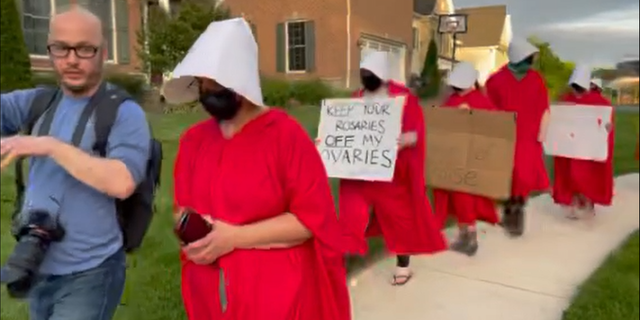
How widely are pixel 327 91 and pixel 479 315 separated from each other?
4.12 ft

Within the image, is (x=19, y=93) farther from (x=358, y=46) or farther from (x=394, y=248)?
(x=394, y=248)

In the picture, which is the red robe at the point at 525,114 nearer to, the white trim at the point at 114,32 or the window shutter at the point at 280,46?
the window shutter at the point at 280,46

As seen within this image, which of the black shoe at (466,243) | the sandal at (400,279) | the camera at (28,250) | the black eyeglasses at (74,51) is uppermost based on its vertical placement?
the black eyeglasses at (74,51)

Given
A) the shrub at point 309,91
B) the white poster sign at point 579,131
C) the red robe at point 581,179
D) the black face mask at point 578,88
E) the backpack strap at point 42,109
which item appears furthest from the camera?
the red robe at point 581,179

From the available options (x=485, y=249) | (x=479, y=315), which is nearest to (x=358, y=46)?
(x=479, y=315)

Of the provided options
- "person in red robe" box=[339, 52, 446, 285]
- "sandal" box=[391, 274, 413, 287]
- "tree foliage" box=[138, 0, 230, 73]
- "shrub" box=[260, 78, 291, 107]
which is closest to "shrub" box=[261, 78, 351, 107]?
"shrub" box=[260, 78, 291, 107]

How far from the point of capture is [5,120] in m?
2.02

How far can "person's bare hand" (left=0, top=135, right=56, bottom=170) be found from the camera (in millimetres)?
1751

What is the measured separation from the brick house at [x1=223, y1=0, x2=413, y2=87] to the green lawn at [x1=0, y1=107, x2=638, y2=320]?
24 centimetres

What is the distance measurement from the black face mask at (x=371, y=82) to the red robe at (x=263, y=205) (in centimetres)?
87

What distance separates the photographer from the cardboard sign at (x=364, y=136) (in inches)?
127

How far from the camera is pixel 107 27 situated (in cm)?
232

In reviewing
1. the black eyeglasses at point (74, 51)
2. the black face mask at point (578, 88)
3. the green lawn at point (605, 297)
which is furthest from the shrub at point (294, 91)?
the green lawn at point (605, 297)

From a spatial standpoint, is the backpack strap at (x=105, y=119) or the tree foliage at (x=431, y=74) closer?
the backpack strap at (x=105, y=119)
